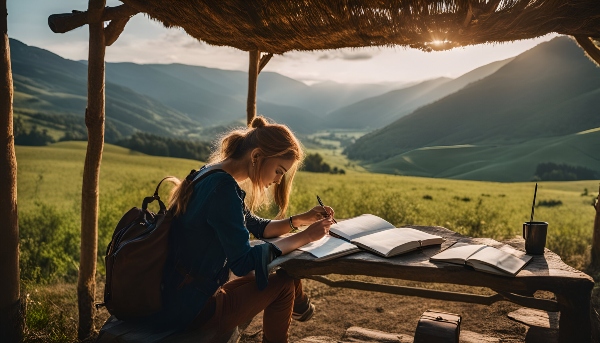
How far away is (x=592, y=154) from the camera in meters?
43.1

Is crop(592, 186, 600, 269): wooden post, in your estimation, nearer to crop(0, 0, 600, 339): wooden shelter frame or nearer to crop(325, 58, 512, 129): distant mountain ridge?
crop(0, 0, 600, 339): wooden shelter frame

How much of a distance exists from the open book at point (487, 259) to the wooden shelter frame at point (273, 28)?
163 cm

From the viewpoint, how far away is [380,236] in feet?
9.81

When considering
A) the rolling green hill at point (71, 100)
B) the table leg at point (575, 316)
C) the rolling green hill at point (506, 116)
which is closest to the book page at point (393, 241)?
the table leg at point (575, 316)

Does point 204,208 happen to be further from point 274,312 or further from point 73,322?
point 73,322

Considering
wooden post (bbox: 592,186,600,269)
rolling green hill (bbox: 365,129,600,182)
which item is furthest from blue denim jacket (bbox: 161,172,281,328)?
rolling green hill (bbox: 365,129,600,182)

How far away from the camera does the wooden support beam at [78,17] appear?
3.92 metres

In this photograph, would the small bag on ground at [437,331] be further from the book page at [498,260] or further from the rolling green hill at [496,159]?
the rolling green hill at [496,159]

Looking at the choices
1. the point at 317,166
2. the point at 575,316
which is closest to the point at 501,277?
the point at 575,316

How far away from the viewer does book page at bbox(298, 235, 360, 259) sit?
2.74 metres

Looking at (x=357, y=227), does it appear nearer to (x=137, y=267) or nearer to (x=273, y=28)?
(x=137, y=267)

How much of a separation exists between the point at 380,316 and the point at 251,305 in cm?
283

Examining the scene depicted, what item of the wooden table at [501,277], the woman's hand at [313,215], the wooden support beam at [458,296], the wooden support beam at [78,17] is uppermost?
the wooden support beam at [78,17]

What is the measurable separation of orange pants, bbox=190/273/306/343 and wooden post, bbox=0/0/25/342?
71.1 inches
